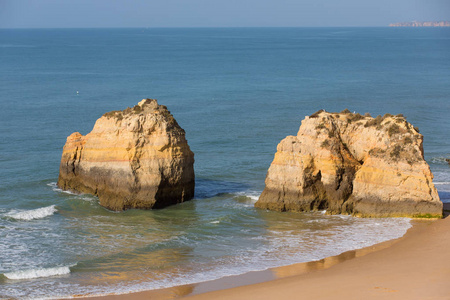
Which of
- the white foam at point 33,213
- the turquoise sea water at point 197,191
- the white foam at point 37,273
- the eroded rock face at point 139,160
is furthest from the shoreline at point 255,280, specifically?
the white foam at point 33,213

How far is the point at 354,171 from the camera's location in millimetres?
27859

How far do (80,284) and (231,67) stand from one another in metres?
89.3

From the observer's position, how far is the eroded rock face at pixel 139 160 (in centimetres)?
2884

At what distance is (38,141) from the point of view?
1764 inches

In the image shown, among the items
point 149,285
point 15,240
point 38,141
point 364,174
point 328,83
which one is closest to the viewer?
point 149,285

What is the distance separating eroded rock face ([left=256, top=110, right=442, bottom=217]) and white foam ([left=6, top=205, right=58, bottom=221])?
955 cm

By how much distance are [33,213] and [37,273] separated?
779 centimetres

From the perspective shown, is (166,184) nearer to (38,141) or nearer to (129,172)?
(129,172)

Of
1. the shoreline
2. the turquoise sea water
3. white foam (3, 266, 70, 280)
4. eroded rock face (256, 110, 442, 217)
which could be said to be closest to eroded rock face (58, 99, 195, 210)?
the turquoise sea water

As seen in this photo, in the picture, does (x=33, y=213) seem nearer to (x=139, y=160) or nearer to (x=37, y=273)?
(x=139, y=160)

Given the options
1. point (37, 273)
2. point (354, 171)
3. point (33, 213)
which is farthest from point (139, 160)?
point (354, 171)

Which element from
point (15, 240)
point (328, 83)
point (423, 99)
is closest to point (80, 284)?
point (15, 240)

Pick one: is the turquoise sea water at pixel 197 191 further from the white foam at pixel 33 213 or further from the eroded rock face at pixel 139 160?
A: the eroded rock face at pixel 139 160

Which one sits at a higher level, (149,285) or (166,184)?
(166,184)
